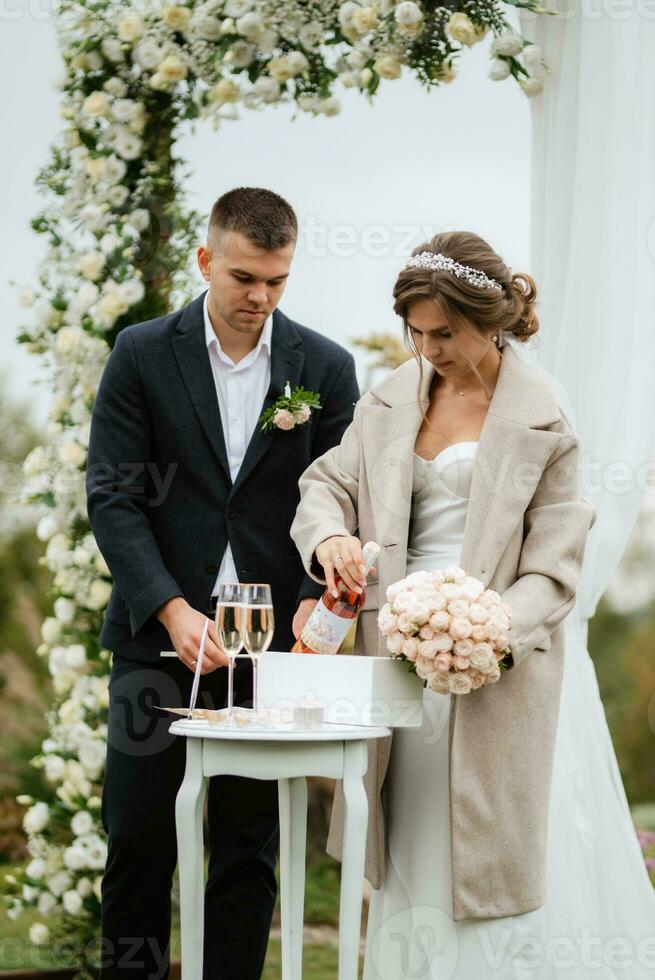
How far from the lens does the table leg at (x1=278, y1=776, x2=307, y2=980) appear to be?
2541 millimetres

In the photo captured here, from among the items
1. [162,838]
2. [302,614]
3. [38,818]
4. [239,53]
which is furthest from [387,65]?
[38,818]

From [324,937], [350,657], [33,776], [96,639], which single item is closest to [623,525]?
[350,657]

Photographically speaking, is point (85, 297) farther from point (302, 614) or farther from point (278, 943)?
point (278, 943)

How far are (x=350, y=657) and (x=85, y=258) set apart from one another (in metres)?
2.08

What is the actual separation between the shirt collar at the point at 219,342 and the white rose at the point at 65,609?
131 centimetres

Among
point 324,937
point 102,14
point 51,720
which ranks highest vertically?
point 102,14

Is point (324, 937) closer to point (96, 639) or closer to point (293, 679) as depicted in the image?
point (96, 639)

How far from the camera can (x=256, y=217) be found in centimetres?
283

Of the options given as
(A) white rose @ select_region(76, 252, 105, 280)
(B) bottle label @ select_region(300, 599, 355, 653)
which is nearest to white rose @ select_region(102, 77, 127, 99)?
(A) white rose @ select_region(76, 252, 105, 280)

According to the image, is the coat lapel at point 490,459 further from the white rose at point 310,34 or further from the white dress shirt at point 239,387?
the white rose at point 310,34

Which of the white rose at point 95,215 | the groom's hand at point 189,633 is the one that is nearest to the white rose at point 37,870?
the groom's hand at point 189,633

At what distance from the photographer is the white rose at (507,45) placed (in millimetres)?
3414

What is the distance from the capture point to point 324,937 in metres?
4.93

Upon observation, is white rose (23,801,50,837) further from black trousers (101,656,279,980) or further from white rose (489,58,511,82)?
white rose (489,58,511,82)
